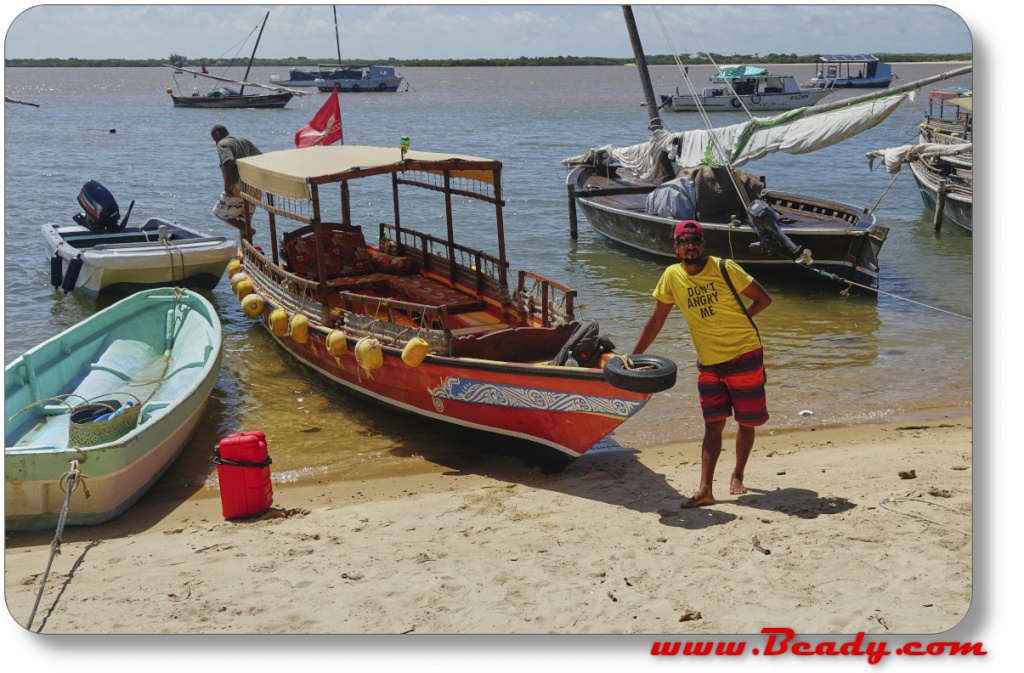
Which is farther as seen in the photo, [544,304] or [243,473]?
[544,304]

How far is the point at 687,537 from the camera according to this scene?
5867 millimetres

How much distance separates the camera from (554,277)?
17.1 m

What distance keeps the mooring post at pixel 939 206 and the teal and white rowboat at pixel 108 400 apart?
14990 millimetres

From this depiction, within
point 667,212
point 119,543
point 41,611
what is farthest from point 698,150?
point 41,611

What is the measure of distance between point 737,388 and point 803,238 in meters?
8.51

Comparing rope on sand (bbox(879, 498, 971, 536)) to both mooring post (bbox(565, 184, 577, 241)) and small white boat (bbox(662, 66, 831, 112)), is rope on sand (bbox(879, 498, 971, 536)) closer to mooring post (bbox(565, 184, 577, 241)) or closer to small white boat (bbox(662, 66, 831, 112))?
mooring post (bbox(565, 184, 577, 241))

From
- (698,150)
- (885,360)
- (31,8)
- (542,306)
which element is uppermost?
(31,8)

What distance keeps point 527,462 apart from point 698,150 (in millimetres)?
8424

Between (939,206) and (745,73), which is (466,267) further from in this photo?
(745,73)

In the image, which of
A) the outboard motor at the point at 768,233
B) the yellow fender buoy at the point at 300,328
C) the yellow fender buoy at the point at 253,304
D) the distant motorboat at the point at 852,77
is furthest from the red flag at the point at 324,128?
the distant motorboat at the point at 852,77

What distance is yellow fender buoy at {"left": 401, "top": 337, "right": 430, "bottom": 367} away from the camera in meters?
7.85

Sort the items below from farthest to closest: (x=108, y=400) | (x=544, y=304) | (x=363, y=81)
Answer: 1. (x=363, y=81)
2. (x=544, y=304)
3. (x=108, y=400)

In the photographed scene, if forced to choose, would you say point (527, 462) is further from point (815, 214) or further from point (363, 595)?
point (815, 214)

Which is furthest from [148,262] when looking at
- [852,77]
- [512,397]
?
[852,77]
